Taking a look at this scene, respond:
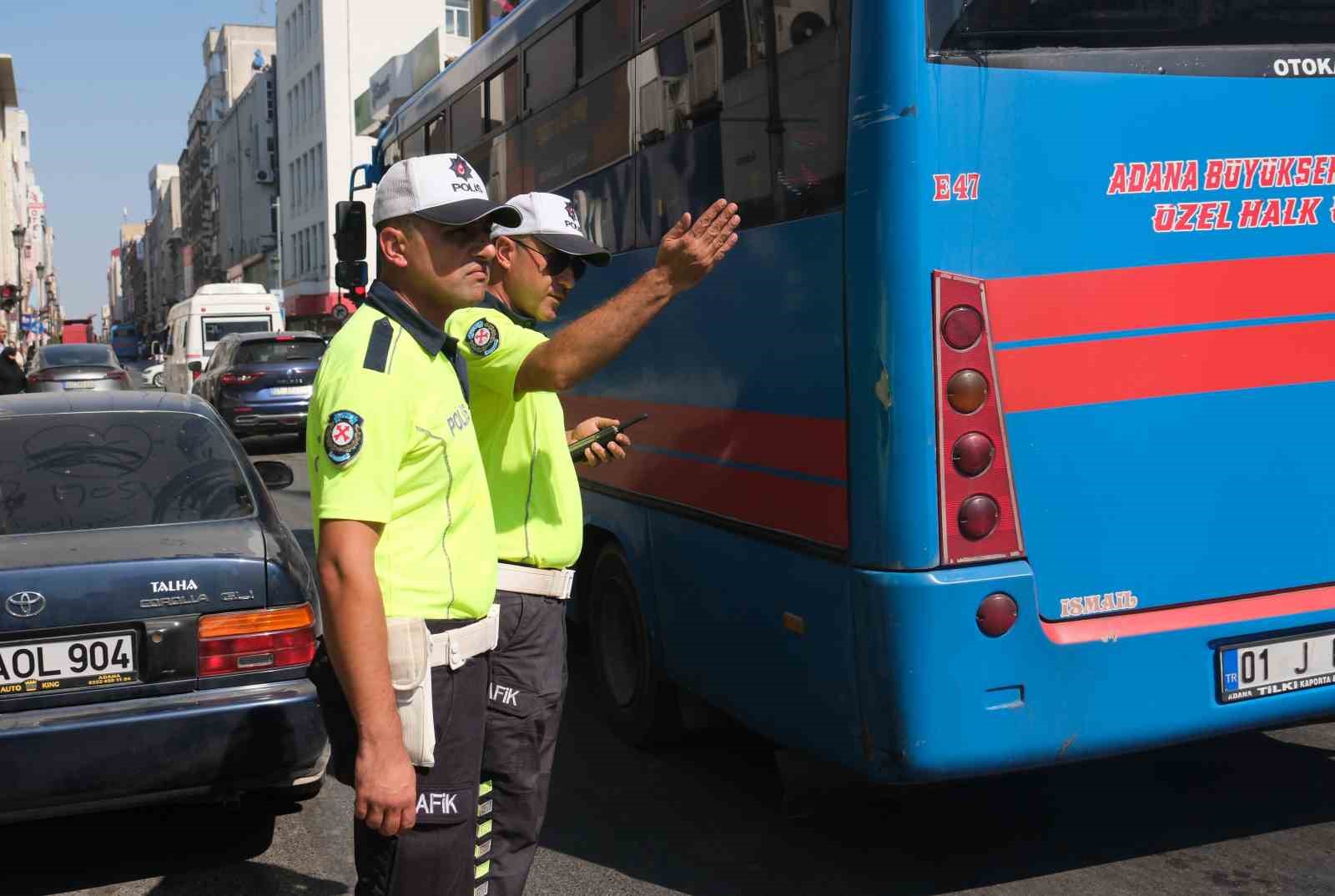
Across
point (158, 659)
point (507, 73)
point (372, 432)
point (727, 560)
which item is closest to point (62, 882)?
point (158, 659)

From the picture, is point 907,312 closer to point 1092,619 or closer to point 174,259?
point 1092,619

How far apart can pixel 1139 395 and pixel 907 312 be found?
0.71 meters

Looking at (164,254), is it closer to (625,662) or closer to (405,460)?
(625,662)

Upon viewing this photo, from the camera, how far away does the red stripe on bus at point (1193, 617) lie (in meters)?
3.75

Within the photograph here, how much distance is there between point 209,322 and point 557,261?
89.7 ft

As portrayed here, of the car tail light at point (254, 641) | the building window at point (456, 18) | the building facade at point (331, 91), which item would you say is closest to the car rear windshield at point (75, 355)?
the car tail light at point (254, 641)

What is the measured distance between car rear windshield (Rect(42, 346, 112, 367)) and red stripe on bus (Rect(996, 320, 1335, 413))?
23683 mm

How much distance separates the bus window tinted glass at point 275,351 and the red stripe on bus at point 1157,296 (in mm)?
17546

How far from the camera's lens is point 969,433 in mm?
3672

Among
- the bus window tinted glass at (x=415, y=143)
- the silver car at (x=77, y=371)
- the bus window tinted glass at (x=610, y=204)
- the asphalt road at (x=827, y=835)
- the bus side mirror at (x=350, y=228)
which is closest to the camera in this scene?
the asphalt road at (x=827, y=835)

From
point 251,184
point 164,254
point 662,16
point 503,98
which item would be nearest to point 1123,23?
point 662,16

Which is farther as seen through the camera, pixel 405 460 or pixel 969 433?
Result: pixel 969 433

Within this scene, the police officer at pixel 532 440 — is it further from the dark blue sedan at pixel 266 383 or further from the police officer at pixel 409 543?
the dark blue sedan at pixel 266 383

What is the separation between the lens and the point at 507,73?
7.43m
